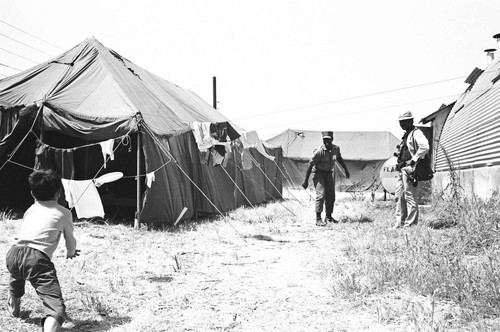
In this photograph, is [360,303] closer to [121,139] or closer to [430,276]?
[430,276]

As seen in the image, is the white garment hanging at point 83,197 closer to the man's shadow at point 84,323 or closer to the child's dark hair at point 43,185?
the man's shadow at point 84,323

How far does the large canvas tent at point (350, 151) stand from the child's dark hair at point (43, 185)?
2319cm

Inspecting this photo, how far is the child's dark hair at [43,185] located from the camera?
3389mm

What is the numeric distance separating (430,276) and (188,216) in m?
6.05

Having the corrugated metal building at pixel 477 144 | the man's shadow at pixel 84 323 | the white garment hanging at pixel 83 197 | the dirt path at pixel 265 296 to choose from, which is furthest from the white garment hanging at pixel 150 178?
the corrugated metal building at pixel 477 144

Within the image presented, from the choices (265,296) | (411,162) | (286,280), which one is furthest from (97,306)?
(411,162)

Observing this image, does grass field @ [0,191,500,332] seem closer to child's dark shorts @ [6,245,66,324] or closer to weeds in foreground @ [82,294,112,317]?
weeds in foreground @ [82,294,112,317]

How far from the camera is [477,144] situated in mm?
9812

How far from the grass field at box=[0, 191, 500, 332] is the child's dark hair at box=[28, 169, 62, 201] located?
95 cm

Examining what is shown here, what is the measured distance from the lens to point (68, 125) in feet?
27.6

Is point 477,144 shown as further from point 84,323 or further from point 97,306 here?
point 84,323

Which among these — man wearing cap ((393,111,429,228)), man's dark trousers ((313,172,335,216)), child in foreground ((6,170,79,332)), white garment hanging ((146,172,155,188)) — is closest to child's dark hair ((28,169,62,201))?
child in foreground ((6,170,79,332))

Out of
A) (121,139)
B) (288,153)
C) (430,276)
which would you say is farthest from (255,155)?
(288,153)

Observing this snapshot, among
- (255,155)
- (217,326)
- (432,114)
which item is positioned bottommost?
(217,326)
